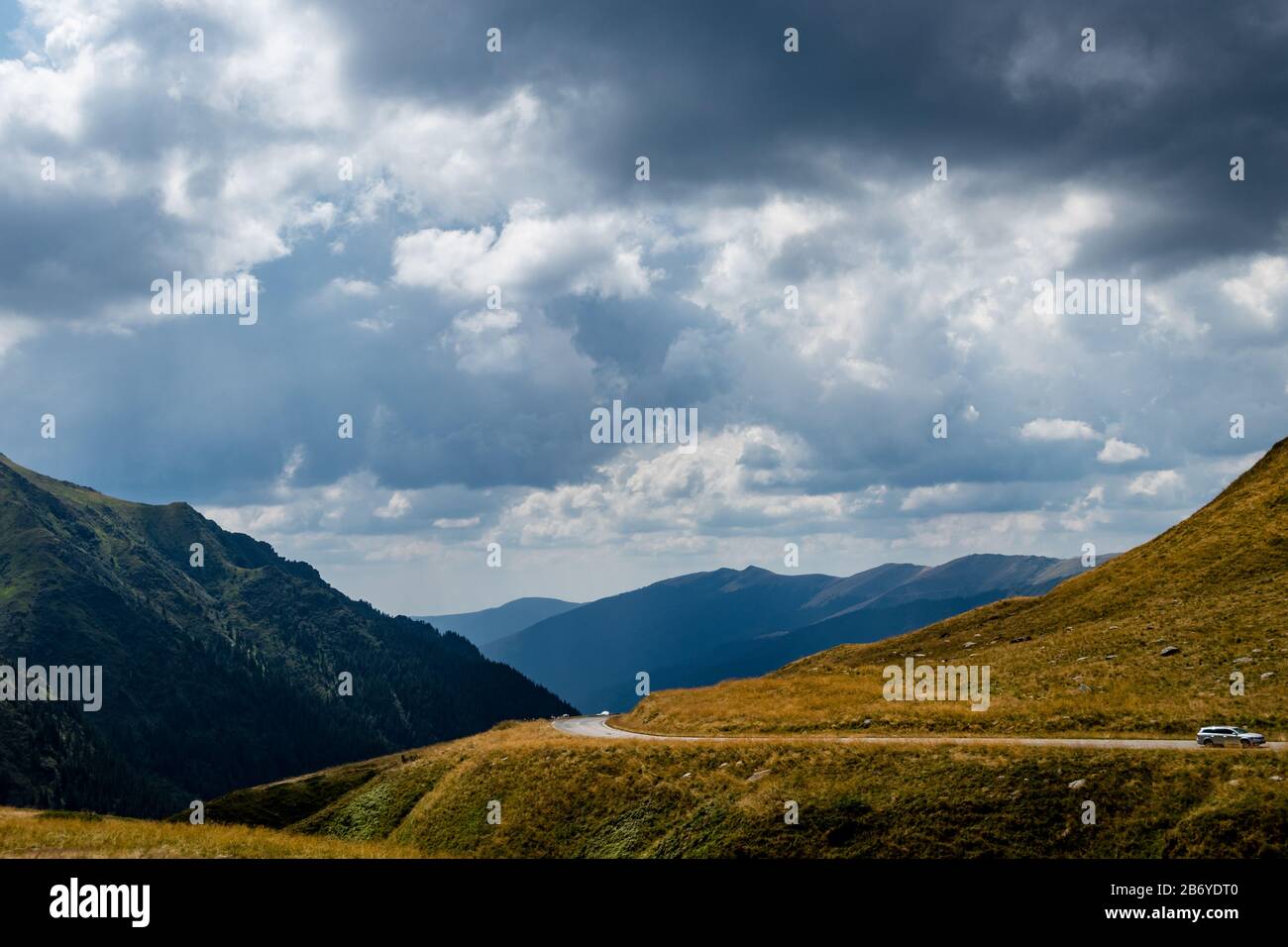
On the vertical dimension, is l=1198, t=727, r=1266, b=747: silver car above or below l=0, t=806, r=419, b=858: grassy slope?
above

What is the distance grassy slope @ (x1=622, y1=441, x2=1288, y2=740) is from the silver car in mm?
4540

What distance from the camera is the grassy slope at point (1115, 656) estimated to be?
49344 millimetres

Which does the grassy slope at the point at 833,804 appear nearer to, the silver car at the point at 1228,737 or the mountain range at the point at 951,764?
the mountain range at the point at 951,764

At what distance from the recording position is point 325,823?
58344mm

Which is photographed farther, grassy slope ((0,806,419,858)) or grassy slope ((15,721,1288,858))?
grassy slope ((15,721,1288,858))

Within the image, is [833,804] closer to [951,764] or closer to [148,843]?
[951,764]

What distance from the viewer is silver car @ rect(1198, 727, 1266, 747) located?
37.9m

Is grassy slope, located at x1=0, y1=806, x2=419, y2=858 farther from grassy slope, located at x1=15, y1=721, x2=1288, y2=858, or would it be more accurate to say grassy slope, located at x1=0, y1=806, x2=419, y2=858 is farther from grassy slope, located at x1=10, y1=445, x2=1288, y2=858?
grassy slope, located at x1=10, y1=445, x2=1288, y2=858

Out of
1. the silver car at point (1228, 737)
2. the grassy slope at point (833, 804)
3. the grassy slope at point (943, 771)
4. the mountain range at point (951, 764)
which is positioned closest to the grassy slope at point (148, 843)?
the grassy slope at point (833, 804)

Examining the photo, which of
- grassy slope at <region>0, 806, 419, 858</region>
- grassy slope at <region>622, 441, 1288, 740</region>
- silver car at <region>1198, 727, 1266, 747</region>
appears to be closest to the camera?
grassy slope at <region>0, 806, 419, 858</region>

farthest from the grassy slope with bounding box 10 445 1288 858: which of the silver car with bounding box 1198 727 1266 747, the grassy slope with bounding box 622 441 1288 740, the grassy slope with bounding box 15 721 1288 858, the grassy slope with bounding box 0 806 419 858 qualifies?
the silver car with bounding box 1198 727 1266 747

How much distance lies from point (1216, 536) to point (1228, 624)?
81.9ft
